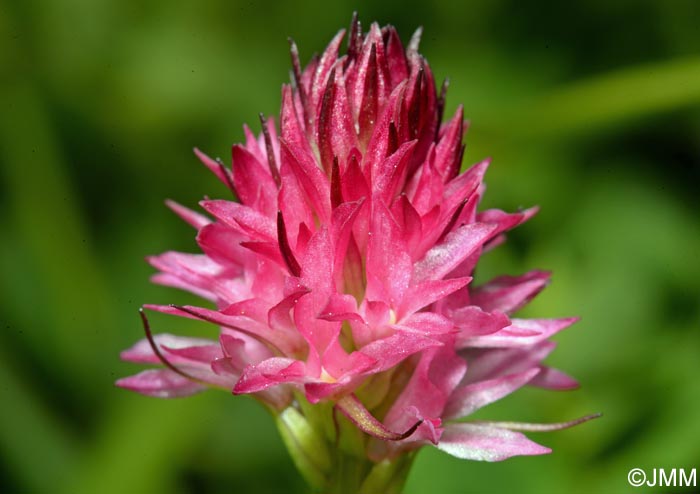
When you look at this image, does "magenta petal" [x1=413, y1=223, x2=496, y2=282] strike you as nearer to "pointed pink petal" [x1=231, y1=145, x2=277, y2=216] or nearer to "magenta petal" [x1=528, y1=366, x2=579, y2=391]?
"pointed pink petal" [x1=231, y1=145, x2=277, y2=216]

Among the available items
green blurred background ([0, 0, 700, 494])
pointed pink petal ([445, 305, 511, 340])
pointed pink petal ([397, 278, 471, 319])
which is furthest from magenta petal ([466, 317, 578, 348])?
green blurred background ([0, 0, 700, 494])

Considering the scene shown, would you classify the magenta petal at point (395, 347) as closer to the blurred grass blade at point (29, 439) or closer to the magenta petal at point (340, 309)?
the magenta petal at point (340, 309)

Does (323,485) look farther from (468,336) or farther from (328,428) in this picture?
(468,336)

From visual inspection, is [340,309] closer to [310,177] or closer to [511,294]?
[310,177]

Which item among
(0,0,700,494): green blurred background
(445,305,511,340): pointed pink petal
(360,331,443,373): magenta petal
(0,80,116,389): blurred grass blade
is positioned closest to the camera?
(360,331,443,373): magenta petal

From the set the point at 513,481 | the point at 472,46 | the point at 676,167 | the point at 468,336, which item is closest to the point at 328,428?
the point at 468,336

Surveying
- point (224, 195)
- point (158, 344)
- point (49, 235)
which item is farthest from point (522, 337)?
point (49, 235)

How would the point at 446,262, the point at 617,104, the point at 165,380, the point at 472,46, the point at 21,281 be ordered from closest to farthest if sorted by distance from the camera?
the point at 446,262
the point at 165,380
the point at 617,104
the point at 21,281
the point at 472,46
